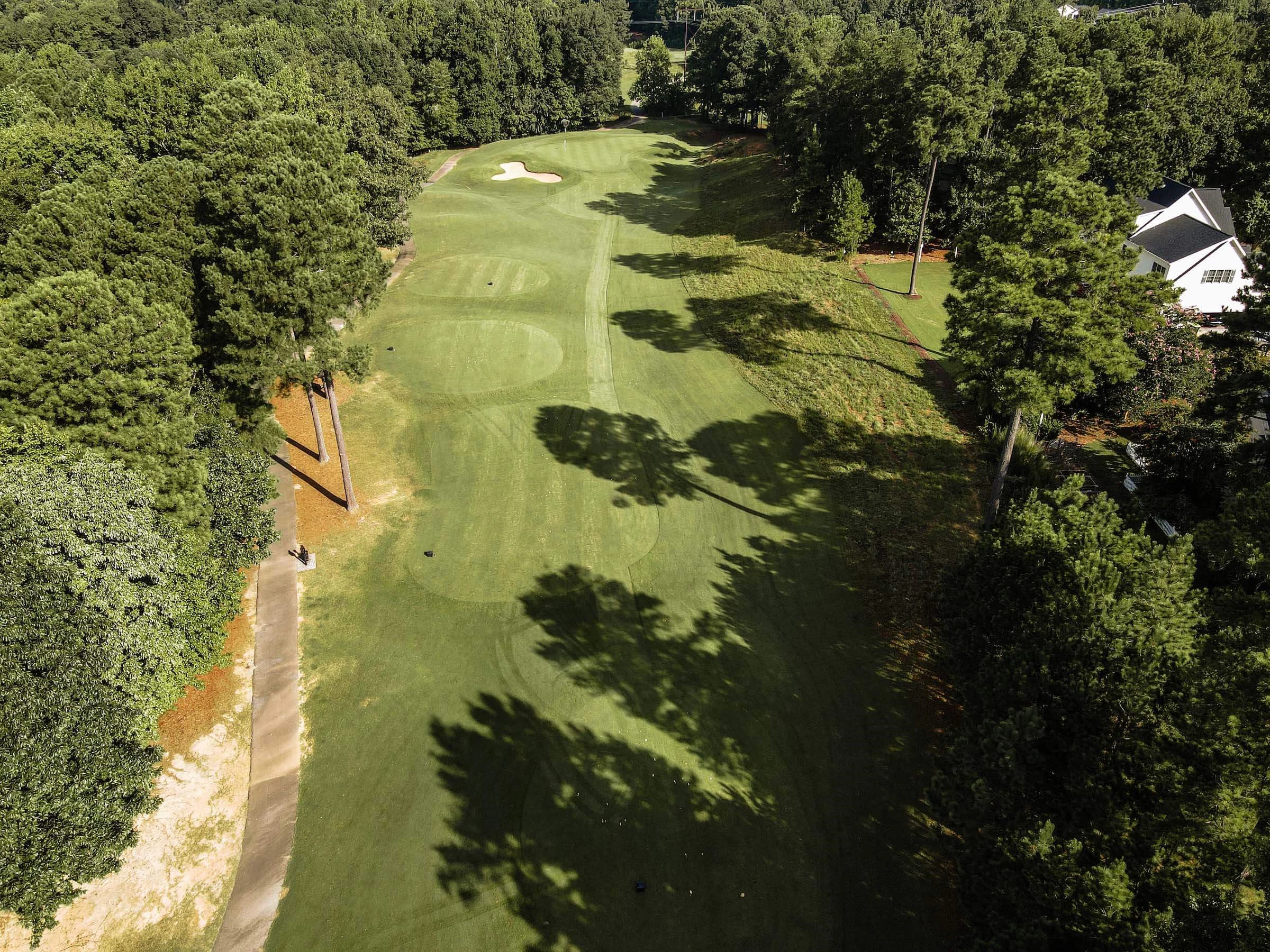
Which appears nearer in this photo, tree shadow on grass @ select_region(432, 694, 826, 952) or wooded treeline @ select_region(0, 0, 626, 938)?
wooded treeline @ select_region(0, 0, 626, 938)

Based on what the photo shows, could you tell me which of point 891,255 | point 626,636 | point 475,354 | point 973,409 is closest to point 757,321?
point 891,255

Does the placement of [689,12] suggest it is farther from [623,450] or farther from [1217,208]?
[623,450]

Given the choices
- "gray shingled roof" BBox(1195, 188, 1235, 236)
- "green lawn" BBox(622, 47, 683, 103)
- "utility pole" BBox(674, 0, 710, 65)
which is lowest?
"gray shingled roof" BBox(1195, 188, 1235, 236)

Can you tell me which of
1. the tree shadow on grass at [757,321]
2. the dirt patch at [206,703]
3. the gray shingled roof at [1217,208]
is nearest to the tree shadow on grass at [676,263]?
the tree shadow on grass at [757,321]

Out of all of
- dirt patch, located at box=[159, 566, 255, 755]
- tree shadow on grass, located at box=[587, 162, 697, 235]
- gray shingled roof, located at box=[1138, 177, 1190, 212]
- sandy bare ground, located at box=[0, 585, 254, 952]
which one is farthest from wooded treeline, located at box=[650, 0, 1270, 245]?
sandy bare ground, located at box=[0, 585, 254, 952]

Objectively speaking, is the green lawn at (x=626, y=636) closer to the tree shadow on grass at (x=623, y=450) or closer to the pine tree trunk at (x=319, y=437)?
the tree shadow on grass at (x=623, y=450)

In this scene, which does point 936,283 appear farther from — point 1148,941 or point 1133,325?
point 1148,941

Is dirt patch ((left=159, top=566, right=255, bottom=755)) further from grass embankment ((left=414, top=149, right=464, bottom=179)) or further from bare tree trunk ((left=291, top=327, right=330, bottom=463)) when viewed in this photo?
grass embankment ((left=414, top=149, right=464, bottom=179))
